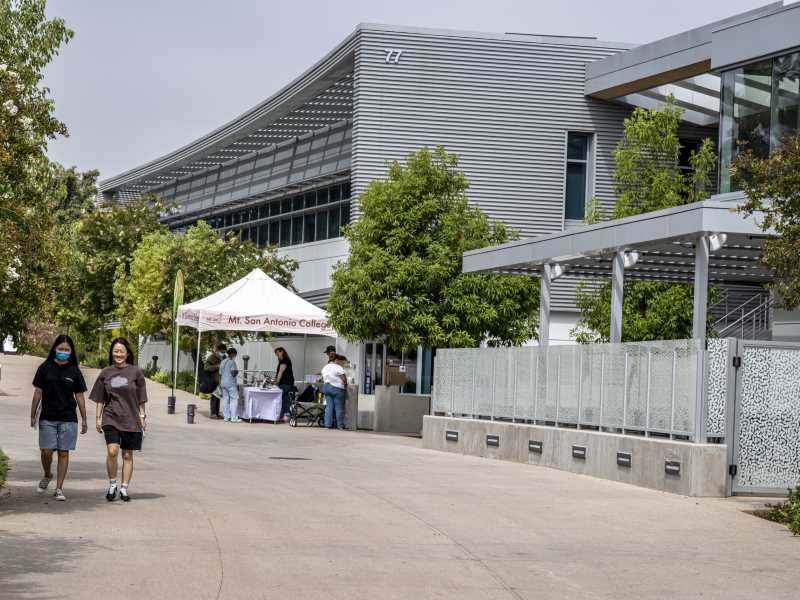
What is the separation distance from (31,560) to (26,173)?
15.7 ft

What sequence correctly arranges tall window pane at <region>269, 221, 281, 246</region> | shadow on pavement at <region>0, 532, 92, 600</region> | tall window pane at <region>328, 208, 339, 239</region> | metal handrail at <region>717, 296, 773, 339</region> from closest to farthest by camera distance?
shadow on pavement at <region>0, 532, 92, 600</region>
metal handrail at <region>717, 296, 773, 339</region>
tall window pane at <region>328, 208, 339, 239</region>
tall window pane at <region>269, 221, 281, 246</region>

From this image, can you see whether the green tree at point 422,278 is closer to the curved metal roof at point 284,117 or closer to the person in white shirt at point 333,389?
the person in white shirt at point 333,389

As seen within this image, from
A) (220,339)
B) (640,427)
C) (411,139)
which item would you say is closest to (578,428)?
(640,427)

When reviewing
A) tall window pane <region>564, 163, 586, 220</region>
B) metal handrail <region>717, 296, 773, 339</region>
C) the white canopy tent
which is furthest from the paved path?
tall window pane <region>564, 163, 586, 220</region>

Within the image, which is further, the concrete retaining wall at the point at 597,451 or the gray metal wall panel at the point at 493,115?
the gray metal wall panel at the point at 493,115

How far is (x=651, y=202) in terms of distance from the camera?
3067cm

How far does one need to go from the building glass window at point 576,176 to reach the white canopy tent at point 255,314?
10714mm

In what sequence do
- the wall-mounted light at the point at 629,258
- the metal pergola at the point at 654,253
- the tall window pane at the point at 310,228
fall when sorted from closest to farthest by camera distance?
the metal pergola at the point at 654,253 → the wall-mounted light at the point at 629,258 → the tall window pane at the point at 310,228

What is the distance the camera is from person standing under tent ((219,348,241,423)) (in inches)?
1286

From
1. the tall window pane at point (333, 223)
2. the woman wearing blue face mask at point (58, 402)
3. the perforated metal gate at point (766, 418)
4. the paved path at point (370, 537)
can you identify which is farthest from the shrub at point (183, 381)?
the woman wearing blue face mask at point (58, 402)

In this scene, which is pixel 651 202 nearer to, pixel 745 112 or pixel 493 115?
pixel 745 112

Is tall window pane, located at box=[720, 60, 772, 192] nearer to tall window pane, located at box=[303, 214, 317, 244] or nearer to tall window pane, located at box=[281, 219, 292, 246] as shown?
tall window pane, located at box=[303, 214, 317, 244]

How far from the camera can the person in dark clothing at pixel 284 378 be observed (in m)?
32.6

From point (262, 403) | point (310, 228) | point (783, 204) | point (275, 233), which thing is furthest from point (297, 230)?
point (783, 204)
